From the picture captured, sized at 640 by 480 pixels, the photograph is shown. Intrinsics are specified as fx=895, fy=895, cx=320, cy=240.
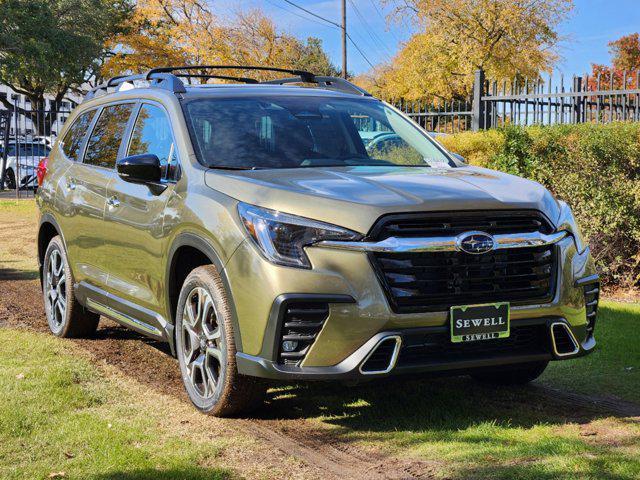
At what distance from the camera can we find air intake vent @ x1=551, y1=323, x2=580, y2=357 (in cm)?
483

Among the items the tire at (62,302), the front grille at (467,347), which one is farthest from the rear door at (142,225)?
the front grille at (467,347)

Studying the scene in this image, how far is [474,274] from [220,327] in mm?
1376

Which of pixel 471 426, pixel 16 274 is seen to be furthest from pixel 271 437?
pixel 16 274

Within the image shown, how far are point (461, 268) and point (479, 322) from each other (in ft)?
0.96

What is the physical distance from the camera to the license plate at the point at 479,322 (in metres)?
4.50

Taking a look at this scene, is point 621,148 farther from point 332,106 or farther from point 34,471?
point 34,471

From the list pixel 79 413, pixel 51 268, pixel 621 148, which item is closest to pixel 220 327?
pixel 79 413

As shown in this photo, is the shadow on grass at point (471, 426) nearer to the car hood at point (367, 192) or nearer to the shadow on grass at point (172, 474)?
the shadow on grass at point (172, 474)

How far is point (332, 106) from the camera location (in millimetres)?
6141

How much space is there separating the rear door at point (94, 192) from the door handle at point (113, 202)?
80mm

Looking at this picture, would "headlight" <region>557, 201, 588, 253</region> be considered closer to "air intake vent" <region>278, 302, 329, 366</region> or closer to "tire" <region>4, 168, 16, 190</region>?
"air intake vent" <region>278, 302, 329, 366</region>

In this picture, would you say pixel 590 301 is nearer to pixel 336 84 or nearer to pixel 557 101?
pixel 336 84

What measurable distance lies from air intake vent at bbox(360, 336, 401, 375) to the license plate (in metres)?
0.31

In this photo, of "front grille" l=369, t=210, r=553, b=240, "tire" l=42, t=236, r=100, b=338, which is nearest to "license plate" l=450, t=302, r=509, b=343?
"front grille" l=369, t=210, r=553, b=240
